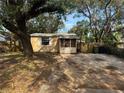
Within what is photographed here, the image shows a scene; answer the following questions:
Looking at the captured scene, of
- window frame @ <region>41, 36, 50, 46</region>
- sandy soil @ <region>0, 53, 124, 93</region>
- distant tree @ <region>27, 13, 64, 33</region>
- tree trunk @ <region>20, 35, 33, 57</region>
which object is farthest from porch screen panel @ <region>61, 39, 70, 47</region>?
sandy soil @ <region>0, 53, 124, 93</region>

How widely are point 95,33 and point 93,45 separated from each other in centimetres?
411

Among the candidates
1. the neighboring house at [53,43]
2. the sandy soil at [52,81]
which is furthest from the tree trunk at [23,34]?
the neighboring house at [53,43]

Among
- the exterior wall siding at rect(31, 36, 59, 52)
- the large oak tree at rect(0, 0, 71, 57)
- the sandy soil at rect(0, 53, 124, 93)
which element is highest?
the large oak tree at rect(0, 0, 71, 57)

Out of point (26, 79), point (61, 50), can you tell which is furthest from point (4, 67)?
point (61, 50)

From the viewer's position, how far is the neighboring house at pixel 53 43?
32.0 m

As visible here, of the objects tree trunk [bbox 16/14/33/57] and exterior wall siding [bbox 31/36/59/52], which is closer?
tree trunk [bbox 16/14/33/57]

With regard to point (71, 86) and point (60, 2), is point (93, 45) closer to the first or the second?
point (60, 2)

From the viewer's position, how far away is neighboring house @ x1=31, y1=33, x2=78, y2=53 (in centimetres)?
3200

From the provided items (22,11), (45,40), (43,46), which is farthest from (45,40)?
(22,11)

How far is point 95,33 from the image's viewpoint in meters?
38.7

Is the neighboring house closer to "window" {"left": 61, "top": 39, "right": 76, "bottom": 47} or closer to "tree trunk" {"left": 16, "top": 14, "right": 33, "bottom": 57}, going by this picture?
"window" {"left": 61, "top": 39, "right": 76, "bottom": 47}

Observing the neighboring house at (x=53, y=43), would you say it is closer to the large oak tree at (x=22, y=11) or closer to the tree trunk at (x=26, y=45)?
the tree trunk at (x=26, y=45)

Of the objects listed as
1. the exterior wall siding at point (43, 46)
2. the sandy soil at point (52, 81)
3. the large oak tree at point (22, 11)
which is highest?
the large oak tree at point (22, 11)

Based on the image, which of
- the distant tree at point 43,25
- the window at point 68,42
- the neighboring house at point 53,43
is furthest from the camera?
the distant tree at point 43,25
